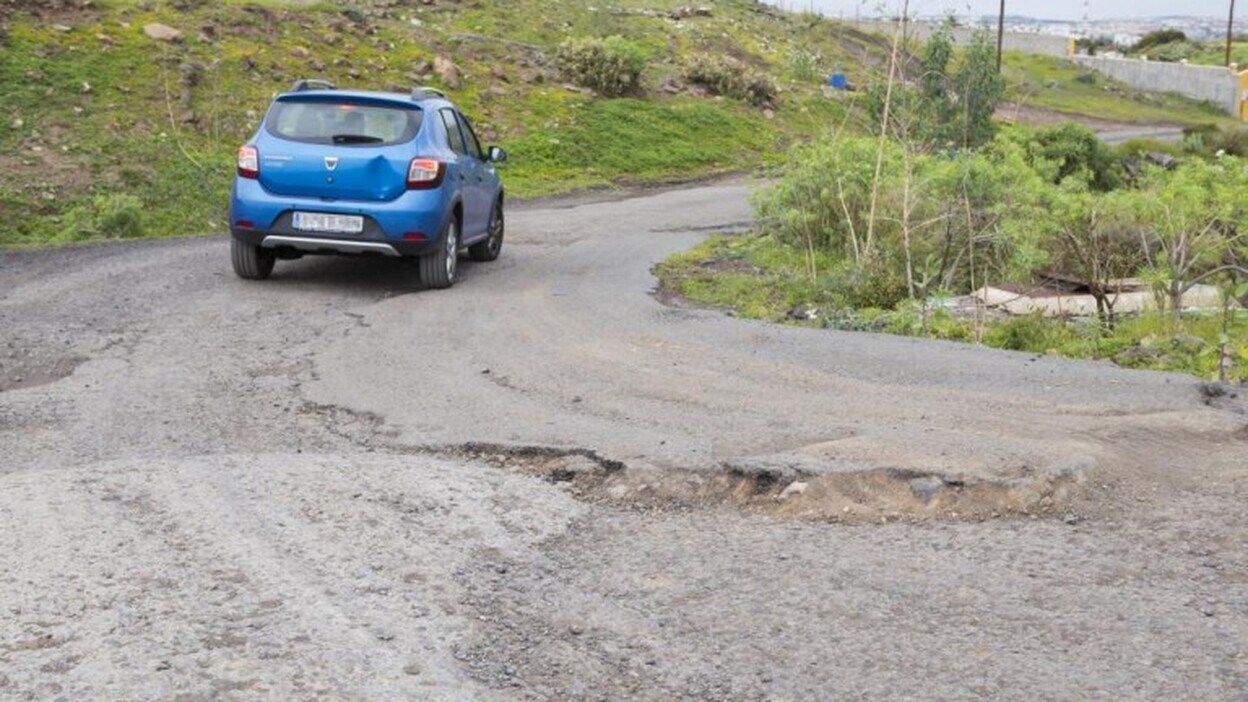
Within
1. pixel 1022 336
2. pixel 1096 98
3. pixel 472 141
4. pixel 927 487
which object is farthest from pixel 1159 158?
pixel 1096 98

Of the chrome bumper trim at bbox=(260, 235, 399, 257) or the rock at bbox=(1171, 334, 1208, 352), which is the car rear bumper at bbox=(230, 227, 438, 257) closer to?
the chrome bumper trim at bbox=(260, 235, 399, 257)

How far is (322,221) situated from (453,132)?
6.34 feet

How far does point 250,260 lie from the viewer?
12531 millimetres

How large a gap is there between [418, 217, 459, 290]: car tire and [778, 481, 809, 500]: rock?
21.6ft

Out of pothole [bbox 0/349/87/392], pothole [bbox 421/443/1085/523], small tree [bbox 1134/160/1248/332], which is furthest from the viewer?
small tree [bbox 1134/160/1248/332]

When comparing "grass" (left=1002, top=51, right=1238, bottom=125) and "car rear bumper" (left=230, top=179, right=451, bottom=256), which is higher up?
"car rear bumper" (left=230, top=179, right=451, bottom=256)

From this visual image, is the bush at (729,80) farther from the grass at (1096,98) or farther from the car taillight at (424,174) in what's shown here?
the car taillight at (424,174)

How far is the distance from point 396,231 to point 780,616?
7.72m

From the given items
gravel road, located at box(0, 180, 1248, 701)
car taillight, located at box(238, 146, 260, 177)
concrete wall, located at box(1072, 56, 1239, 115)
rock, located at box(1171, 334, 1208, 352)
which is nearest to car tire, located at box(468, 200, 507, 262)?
car taillight, located at box(238, 146, 260, 177)

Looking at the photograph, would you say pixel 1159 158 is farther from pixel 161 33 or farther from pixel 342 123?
pixel 342 123

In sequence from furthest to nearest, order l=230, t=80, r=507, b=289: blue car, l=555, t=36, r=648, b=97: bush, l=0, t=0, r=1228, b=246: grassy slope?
l=555, t=36, r=648, b=97: bush → l=0, t=0, r=1228, b=246: grassy slope → l=230, t=80, r=507, b=289: blue car

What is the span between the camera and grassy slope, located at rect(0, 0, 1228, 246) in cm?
1819

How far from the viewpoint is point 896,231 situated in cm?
1422

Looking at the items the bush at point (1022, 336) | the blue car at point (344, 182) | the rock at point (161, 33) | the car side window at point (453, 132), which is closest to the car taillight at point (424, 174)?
the blue car at point (344, 182)
